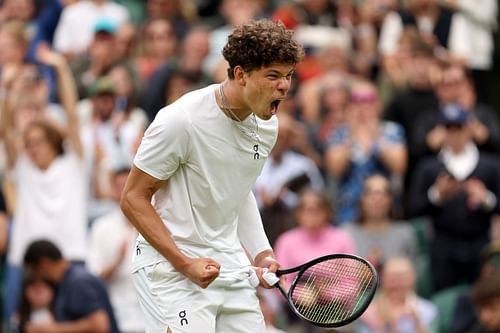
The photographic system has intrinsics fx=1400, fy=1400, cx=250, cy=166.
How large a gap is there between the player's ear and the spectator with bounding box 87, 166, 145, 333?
481 cm

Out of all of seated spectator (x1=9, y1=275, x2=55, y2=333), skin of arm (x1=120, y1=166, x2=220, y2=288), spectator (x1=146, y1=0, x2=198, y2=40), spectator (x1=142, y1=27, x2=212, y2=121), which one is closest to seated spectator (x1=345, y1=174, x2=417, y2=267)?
spectator (x1=142, y1=27, x2=212, y2=121)

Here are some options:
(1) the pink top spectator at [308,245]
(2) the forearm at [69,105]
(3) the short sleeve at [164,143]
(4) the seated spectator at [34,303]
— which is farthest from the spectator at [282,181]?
(3) the short sleeve at [164,143]

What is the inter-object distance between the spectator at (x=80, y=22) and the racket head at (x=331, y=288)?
8.16 meters

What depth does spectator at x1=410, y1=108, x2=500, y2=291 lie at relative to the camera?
11625mm

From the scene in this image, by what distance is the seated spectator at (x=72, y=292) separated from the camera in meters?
10.2

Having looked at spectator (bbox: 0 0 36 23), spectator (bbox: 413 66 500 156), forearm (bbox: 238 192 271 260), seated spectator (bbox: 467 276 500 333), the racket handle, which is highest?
forearm (bbox: 238 192 271 260)

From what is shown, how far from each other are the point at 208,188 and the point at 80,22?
27.8 feet

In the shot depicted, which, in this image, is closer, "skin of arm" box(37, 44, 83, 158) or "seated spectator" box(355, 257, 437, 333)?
"seated spectator" box(355, 257, 437, 333)

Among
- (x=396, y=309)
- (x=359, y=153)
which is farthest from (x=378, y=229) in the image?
(x=396, y=309)

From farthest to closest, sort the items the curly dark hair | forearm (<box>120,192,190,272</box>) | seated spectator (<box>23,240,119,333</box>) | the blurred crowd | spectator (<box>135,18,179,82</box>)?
1. spectator (<box>135,18,179,82</box>)
2. the blurred crowd
3. seated spectator (<box>23,240,119,333</box>)
4. forearm (<box>120,192,190,272</box>)
5. the curly dark hair

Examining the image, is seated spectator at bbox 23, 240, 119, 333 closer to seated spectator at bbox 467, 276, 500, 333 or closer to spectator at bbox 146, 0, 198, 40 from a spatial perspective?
seated spectator at bbox 467, 276, 500, 333

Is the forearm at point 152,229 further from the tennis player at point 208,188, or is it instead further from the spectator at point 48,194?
the spectator at point 48,194

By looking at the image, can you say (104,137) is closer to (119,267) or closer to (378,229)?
(119,267)

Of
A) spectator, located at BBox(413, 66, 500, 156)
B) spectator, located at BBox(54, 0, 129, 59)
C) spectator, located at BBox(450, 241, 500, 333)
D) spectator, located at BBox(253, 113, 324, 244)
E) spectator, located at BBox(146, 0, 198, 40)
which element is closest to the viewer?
spectator, located at BBox(450, 241, 500, 333)
